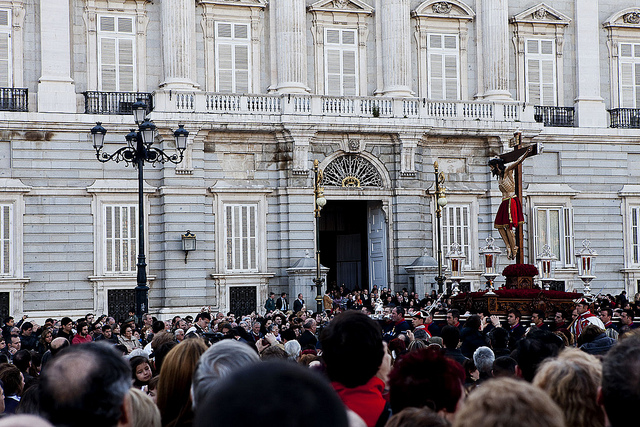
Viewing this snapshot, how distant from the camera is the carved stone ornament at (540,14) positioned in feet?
116

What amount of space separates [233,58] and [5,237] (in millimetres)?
9918

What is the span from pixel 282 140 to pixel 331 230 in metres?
7.31

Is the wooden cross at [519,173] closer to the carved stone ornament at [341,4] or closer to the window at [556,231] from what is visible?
the window at [556,231]

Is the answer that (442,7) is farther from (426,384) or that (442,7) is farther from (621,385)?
(621,385)

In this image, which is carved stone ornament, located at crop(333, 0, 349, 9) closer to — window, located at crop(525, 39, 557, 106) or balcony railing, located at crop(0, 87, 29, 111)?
window, located at crop(525, 39, 557, 106)

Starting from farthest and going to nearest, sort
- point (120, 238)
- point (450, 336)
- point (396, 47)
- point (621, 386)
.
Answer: point (396, 47) → point (120, 238) → point (450, 336) → point (621, 386)

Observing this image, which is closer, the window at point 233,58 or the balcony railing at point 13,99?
the balcony railing at point 13,99

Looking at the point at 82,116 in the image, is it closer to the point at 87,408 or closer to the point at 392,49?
the point at 392,49

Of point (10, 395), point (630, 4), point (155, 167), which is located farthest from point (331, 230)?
point (10, 395)

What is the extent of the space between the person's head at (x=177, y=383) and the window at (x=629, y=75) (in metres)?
33.9

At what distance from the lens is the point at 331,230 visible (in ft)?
124

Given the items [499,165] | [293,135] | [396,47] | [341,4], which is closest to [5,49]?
[293,135]

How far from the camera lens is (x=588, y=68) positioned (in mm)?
35719

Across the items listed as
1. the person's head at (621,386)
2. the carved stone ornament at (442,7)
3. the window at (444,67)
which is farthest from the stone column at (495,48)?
the person's head at (621,386)
